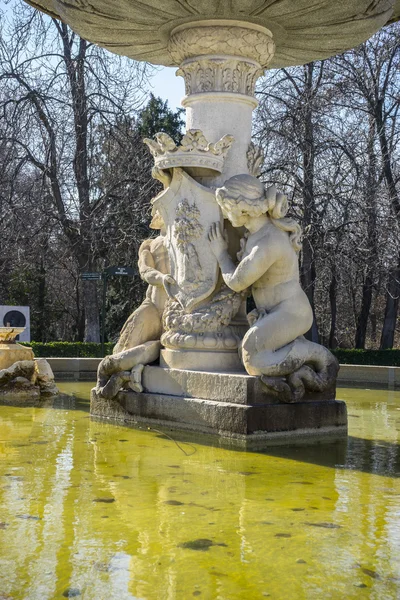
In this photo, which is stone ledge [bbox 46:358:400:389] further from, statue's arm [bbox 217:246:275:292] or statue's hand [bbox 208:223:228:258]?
statue's arm [bbox 217:246:275:292]

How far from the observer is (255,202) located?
6.45 m

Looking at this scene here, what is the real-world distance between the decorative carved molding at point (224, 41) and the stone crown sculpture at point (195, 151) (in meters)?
0.71

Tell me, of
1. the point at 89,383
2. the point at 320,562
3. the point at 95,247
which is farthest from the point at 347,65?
the point at 320,562

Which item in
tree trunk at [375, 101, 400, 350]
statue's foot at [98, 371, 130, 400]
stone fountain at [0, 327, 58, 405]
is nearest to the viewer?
statue's foot at [98, 371, 130, 400]

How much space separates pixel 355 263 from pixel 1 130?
24.3 ft

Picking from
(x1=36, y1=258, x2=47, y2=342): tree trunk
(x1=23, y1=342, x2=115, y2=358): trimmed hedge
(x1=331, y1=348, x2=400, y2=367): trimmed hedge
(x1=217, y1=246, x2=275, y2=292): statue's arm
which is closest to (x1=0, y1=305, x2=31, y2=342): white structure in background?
(x1=23, y1=342, x2=115, y2=358): trimmed hedge

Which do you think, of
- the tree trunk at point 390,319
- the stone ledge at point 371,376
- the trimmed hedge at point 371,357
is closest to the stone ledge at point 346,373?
the stone ledge at point 371,376

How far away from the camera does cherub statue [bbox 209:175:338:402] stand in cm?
636

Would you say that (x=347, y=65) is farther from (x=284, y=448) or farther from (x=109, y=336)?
(x=284, y=448)

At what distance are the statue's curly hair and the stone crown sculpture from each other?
48 centimetres

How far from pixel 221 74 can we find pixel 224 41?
0.26m

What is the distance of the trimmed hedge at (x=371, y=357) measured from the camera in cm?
1352

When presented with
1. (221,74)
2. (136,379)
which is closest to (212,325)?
(136,379)

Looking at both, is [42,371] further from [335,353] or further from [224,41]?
[335,353]
